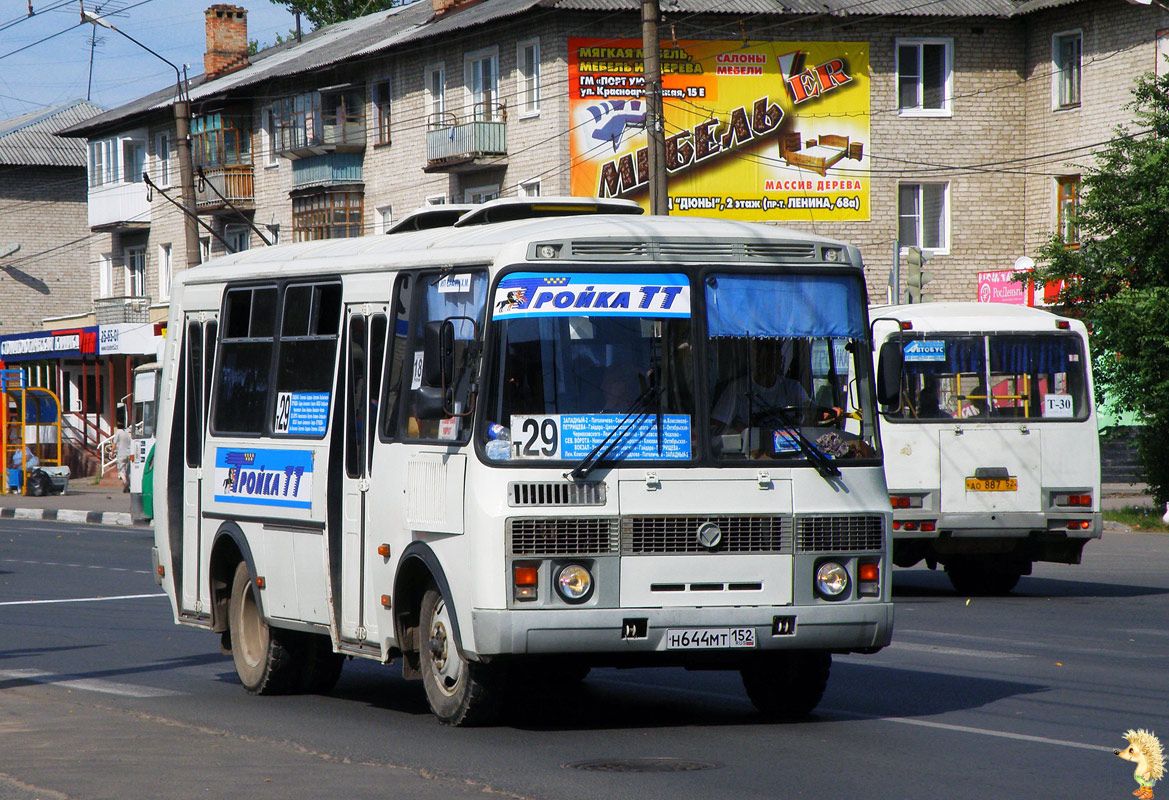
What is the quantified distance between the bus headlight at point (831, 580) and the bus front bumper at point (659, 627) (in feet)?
0.18

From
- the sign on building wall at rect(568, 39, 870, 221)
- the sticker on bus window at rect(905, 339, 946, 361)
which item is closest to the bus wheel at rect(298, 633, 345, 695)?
the sticker on bus window at rect(905, 339, 946, 361)

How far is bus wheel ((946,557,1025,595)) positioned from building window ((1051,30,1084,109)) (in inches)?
1008

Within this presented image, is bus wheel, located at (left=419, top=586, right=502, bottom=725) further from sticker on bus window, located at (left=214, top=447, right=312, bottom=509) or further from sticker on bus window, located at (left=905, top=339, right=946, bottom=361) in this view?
sticker on bus window, located at (left=905, top=339, right=946, bottom=361)

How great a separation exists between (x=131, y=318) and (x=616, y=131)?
90.4 feet

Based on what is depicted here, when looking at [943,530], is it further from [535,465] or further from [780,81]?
[780,81]

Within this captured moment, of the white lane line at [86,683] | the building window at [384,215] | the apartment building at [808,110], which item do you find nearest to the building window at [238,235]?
the building window at [384,215]

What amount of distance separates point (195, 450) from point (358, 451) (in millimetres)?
Answer: 2138

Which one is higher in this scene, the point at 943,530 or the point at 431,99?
the point at 431,99

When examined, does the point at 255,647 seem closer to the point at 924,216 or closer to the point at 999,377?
the point at 999,377

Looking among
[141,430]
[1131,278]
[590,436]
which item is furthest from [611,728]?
[141,430]

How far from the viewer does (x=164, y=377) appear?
12.0 meters

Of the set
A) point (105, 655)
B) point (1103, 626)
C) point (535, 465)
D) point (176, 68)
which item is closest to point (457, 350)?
point (535, 465)

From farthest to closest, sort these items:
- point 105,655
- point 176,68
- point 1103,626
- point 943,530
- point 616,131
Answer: point 616,131 → point 176,68 → point 943,530 → point 1103,626 → point 105,655

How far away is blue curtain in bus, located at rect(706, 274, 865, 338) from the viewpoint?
9.05 meters
